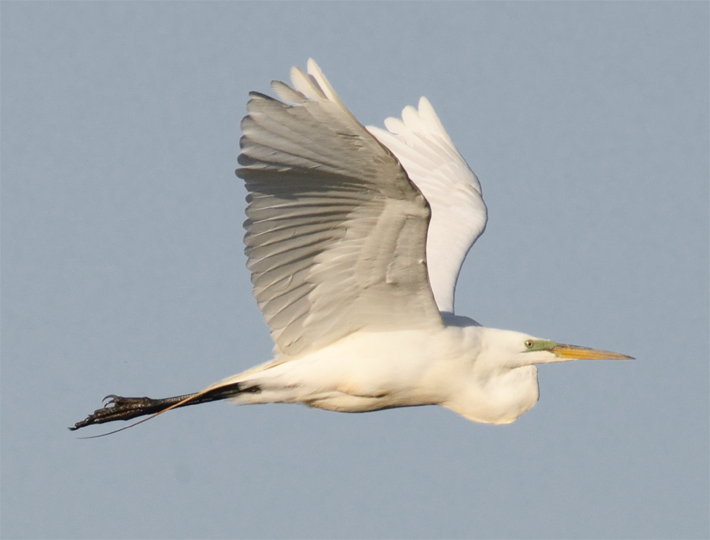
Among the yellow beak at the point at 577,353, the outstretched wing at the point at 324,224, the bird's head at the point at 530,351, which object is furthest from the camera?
the yellow beak at the point at 577,353

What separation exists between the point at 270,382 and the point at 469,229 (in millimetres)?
2681

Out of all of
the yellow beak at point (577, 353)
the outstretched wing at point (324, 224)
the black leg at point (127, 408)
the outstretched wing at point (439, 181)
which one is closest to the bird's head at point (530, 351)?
the yellow beak at point (577, 353)

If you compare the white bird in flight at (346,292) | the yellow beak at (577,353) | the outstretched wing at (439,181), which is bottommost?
the yellow beak at (577,353)

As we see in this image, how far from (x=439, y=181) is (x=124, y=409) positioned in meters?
3.47

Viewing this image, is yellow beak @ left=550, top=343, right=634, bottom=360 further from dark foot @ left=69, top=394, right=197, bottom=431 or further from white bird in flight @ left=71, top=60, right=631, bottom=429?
dark foot @ left=69, top=394, right=197, bottom=431

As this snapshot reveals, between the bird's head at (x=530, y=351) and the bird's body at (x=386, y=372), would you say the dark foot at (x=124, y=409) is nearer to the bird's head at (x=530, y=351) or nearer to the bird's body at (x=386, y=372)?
the bird's body at (x=386, y=372)

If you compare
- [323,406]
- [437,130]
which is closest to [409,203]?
[323,406]

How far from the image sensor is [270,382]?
706cm

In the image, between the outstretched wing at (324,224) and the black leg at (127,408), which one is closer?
the outstretched wing at (324,224)

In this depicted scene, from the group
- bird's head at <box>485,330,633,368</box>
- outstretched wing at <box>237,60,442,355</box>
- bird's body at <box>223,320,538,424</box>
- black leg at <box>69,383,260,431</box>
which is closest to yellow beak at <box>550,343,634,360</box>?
bird's head at <box>485,330,633,368</box>

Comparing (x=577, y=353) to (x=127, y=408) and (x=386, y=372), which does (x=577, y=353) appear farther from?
(x=127, y=408)

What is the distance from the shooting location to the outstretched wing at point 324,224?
5.58m

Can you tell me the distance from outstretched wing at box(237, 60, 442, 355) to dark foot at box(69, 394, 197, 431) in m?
1.25

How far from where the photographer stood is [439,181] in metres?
9.34
